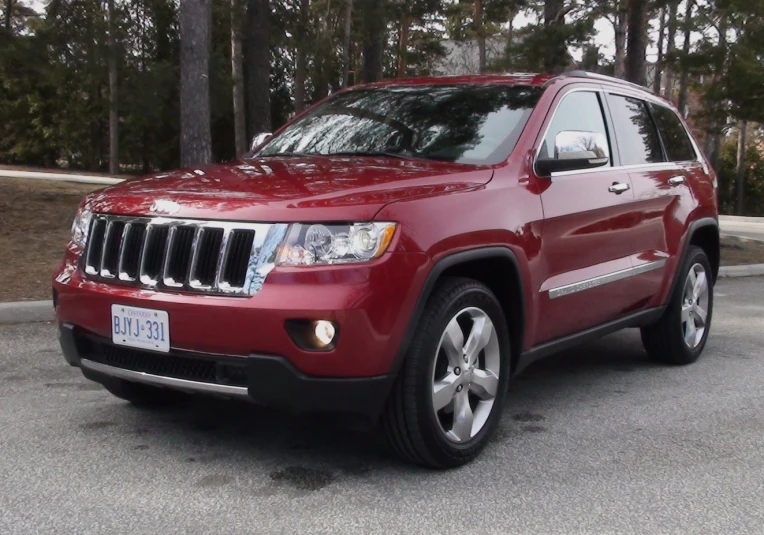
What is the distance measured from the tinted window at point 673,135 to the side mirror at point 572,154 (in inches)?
56.5

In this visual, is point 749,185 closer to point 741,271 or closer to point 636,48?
point 636,48

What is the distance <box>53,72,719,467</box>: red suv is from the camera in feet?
11.3

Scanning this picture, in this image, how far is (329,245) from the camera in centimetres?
344

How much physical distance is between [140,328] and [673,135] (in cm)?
404

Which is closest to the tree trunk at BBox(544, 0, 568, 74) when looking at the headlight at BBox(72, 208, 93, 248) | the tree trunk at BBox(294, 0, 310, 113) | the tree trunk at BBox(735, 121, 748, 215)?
the tree trunk at BBox(294, 0, 310, 113)

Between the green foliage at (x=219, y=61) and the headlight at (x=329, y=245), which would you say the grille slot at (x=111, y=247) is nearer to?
the headlight at (x=329, y=245)

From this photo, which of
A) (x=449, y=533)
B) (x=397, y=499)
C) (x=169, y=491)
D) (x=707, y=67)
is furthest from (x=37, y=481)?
(x=707, y=67)

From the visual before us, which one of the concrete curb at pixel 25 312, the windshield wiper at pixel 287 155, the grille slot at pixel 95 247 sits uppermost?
the windshield wiper at pixel 287 155

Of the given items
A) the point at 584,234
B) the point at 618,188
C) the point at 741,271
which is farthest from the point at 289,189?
the point at 741,271

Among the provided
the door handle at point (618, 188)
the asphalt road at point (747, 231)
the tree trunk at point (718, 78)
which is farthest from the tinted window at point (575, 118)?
the asphalt road at point (747, 231)

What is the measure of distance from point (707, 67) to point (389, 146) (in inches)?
463

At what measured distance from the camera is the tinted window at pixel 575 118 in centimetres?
462

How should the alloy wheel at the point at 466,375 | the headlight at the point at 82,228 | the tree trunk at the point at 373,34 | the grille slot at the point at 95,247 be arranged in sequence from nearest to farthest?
the alloy wheel at the point at 466,375 → the grille slot at the point at 95,247 → the headlight at the point at 82,228 → the tree trunk at the point at 373,34

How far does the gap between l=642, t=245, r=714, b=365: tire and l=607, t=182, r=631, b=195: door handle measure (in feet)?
3.42
